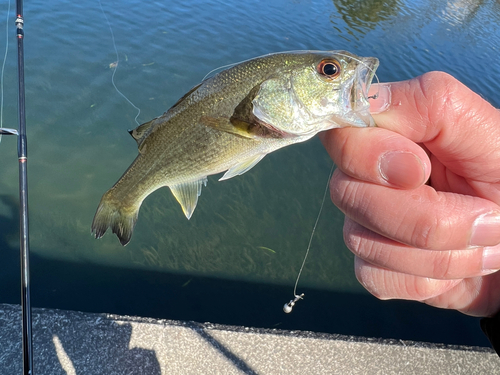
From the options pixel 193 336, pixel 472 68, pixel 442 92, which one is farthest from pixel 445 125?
pixel 472 68

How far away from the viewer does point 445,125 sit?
146 cm

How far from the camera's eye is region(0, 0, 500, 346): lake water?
13.6 feet

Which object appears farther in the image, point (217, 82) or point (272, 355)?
point (272, 355)

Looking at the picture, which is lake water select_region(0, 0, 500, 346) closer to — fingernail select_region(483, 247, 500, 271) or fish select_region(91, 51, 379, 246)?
fish select_region(91, 51, 379, 246)

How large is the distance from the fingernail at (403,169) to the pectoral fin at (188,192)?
1.12 m

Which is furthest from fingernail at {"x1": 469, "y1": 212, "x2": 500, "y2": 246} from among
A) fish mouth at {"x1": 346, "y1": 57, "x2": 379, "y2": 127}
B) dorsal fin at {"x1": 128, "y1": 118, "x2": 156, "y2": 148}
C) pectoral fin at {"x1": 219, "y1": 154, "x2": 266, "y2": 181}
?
dorsal fin at {"x1": 128, "y1": 118, "x2": 156, "y2": 148}

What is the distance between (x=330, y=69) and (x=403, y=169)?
2.23 feet

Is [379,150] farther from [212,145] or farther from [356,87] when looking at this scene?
[212,145]

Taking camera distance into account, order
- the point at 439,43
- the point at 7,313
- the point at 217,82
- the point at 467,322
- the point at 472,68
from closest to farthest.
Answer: the point at 217,82 < the point at 7,313 < the point at 467,322 < the point at 472,68 < the point at 439,43

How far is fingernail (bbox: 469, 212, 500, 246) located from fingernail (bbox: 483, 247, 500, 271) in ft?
0.53

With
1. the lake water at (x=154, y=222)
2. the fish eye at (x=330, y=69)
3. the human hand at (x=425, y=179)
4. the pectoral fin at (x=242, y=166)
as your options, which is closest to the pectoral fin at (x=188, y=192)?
the pectoral fin at (x=242, y=166)

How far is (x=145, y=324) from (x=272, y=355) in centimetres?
117

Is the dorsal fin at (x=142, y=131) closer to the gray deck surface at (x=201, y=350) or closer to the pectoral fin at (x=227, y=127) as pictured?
the pectoral fin at (x=227, y=127)

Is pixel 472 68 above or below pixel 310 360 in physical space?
above
